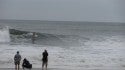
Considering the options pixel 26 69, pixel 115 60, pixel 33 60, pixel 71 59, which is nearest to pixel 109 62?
pixel 115 60

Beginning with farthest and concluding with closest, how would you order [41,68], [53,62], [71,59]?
[71,59] < [53,62] < [41,68]

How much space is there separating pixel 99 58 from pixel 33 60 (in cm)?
622

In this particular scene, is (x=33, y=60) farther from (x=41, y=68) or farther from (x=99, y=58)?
(x=99, y=58)

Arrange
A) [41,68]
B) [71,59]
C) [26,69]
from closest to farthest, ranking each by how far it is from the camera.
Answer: [26,69] < [41,68] < [71,59]

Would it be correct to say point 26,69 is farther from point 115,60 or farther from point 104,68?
point 115,60

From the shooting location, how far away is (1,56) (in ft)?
79.2

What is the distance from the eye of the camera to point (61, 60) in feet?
76.0

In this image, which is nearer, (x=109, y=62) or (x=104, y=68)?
(x=104, y=68)

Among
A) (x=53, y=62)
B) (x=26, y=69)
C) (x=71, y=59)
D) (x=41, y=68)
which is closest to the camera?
(x=26, y=69)

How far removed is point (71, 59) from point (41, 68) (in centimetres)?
565

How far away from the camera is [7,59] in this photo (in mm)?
22500

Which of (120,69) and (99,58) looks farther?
(99,58)

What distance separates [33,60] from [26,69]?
219 inches

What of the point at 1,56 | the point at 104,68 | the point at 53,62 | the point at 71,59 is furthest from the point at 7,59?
the point at 104,68
